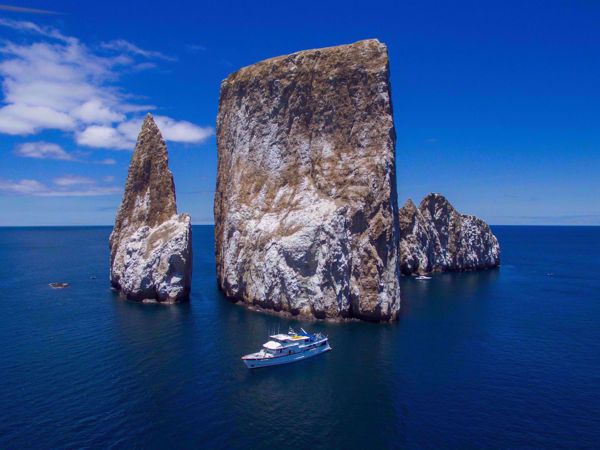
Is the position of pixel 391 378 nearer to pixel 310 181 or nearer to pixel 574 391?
pixel 574 391

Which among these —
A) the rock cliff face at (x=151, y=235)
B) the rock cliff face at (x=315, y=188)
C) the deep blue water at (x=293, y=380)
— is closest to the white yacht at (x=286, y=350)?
the deep blue water at (x=293, y=380)

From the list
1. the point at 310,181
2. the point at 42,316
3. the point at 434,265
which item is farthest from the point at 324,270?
the point at 434,265

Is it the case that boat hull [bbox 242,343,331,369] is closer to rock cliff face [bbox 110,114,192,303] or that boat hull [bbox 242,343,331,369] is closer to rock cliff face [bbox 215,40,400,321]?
rock cliff face [bbox 215,40,400,321]

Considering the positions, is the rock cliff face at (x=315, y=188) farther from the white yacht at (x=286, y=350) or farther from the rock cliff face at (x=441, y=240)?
the rock cliff face at (x=441, y=240)

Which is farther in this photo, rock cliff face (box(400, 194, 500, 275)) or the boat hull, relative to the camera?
rock cliff face (box(400, 194, 500, 275))

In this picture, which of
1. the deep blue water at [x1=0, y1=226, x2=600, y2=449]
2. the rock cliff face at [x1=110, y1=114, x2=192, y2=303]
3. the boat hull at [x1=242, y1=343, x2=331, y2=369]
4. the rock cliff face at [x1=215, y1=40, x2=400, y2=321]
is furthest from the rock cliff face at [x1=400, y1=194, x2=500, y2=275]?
the boat hull at [x1=242, y1=343, x2=331, y2=369]

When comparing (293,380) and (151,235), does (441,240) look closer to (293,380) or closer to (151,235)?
(151,235)

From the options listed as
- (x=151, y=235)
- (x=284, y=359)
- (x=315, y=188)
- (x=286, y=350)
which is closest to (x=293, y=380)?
(x=284, y=359)

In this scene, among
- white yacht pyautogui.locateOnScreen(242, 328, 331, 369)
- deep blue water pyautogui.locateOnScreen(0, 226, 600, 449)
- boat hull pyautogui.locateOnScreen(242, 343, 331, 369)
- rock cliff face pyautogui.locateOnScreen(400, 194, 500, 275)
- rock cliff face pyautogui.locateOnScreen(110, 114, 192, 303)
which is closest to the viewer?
deep blue water pyautogui.locateOnScreen(0, 226, 600, 449)
